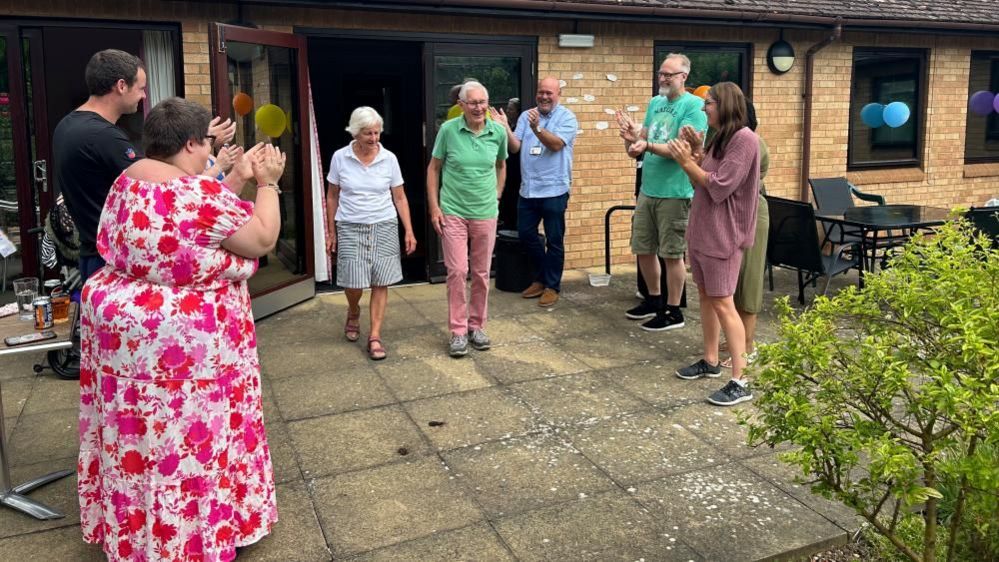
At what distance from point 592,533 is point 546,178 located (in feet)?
13.4

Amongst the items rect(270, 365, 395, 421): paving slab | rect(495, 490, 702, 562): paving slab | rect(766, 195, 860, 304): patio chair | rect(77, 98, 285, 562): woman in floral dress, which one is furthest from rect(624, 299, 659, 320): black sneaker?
rect(77, 98, 285, 562): woman in floral dress

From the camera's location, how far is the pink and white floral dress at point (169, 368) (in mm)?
2779

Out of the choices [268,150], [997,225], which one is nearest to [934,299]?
[268,150]

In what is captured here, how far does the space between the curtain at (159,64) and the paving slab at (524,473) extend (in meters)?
4.35

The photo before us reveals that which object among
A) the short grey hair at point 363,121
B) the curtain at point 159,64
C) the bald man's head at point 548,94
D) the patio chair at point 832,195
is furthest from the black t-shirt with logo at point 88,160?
the patio chair at point 832,195

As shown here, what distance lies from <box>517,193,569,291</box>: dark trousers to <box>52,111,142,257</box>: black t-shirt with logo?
12.2ft

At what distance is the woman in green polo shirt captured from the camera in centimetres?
558

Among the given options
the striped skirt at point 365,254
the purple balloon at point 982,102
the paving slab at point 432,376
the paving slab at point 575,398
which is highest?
the purple balloon at point 982,102

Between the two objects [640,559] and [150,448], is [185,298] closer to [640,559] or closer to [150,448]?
[150,448]

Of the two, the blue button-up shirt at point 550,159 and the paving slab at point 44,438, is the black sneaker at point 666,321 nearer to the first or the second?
the blue button-up shirt at point 550,159

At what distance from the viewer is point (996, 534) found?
2650 millimetres

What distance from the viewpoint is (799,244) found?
6.78 meters

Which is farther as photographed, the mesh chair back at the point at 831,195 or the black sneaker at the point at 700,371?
the mesh chair back at the point at 831,195

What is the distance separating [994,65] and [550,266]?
301 inches
